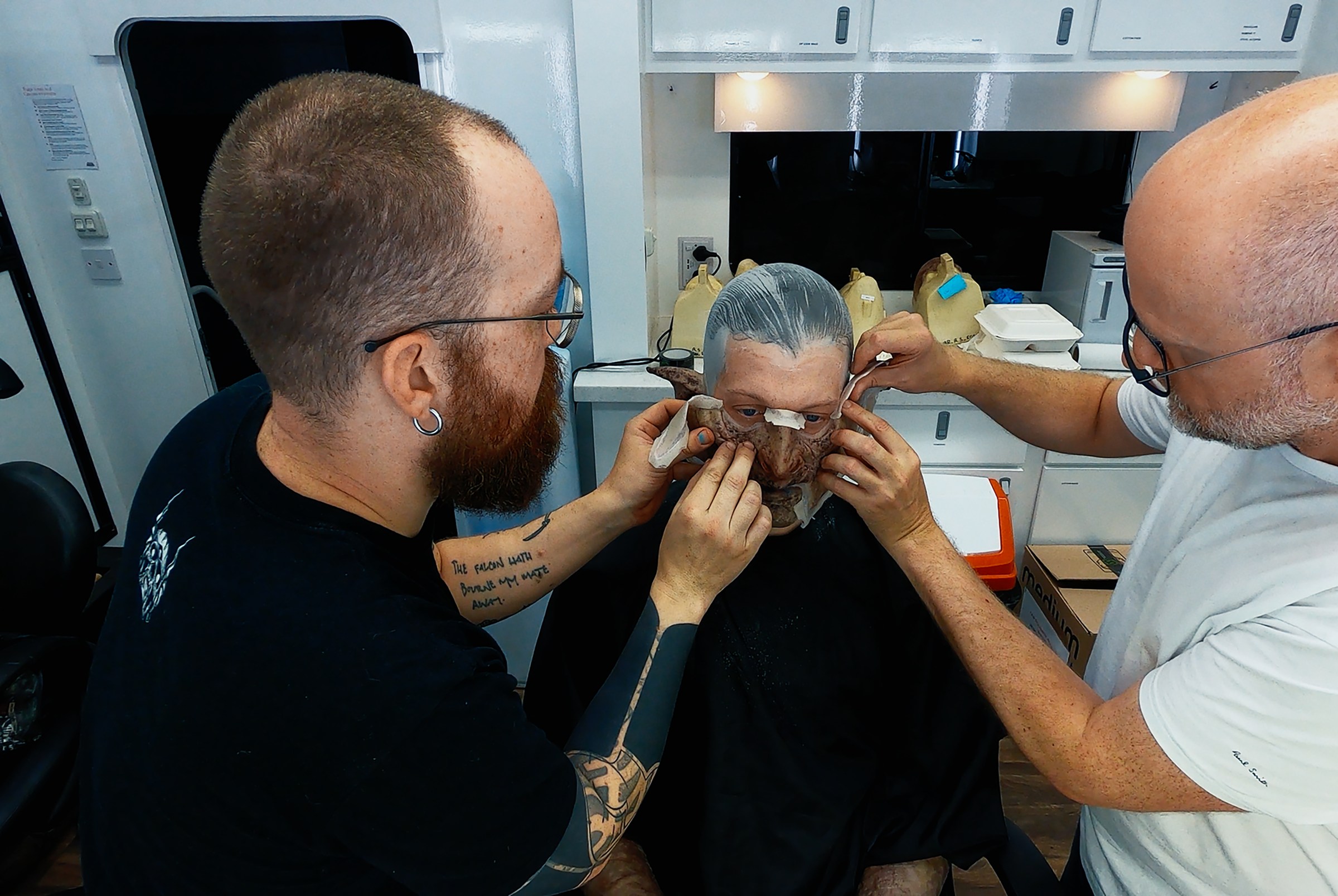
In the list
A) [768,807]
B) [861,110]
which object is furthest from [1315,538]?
[861,110]

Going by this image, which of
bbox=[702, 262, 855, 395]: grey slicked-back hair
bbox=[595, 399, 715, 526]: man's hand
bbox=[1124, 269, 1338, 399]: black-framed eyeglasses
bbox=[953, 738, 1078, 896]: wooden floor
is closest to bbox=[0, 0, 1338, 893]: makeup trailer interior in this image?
bbox=[953, 738, 1078, 896]: wooden floor

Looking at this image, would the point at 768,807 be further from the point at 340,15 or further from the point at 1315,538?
the point at 340,15

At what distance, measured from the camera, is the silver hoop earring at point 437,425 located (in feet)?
3.06

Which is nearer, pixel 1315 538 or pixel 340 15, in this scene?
pixel 1315 538

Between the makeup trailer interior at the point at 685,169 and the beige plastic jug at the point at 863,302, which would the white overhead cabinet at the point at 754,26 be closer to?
the makeup trailer interior at the point at 685,169

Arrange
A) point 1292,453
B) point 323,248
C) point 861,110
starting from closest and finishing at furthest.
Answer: point 323,248
point 1292,453
point 861,110

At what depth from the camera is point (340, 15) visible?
220cm

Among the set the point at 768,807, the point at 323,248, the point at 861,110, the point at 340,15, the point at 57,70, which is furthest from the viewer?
the point at 861,110

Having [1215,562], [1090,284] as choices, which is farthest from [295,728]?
[1090,284]

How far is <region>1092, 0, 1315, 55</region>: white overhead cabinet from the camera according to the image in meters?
2.31

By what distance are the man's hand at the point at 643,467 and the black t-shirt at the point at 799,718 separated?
0.17 metres

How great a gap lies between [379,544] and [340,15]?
6.26 feet

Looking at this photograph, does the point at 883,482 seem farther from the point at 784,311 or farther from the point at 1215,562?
the point at 1215,562

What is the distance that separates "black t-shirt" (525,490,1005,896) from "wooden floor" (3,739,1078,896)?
35.7 inches
